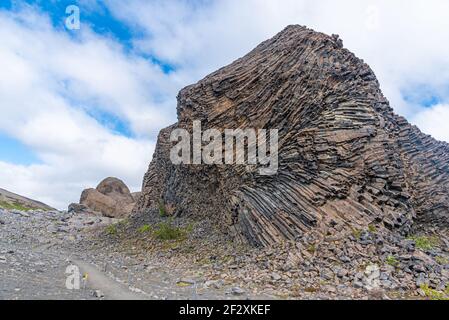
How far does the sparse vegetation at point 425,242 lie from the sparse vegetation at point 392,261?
4.41 meters

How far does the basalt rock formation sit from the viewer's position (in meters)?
21.6

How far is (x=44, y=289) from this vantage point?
47.8ft

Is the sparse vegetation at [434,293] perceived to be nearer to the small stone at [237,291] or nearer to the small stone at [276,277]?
the small stone at [276,277]

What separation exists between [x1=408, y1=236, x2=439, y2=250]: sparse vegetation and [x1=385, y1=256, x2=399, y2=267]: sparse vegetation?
4413 millimetres

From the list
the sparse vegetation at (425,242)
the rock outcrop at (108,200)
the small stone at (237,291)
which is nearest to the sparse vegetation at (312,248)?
the small stone at (237,291)

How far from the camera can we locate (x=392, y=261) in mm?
17125

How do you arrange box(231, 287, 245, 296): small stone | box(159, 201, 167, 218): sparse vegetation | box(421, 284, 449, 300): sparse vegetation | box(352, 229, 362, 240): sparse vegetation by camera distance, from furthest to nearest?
box(159, 201, 167, 218): sparse vegetation, box(352, 229, 362, 240): sparse vegetation, box(231, 287, 245, 296): small stone, box(421, 284, 449, 300): sparse vegetation

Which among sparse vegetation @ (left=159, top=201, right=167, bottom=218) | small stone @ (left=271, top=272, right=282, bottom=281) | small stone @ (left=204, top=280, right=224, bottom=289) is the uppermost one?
sparse vegetation @ (left=159, top=201, right=167, bottom=218)

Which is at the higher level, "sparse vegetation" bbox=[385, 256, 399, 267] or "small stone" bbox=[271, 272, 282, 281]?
"sparse vegetation" bbox=[385, 256, 399, 267]

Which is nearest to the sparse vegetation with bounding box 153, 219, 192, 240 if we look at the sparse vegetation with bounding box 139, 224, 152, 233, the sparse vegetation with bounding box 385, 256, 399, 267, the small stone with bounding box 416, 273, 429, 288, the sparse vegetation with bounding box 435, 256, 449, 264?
the sparse vegetation with bounding box 139, 224, 152, 233

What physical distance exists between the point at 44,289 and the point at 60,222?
122ft

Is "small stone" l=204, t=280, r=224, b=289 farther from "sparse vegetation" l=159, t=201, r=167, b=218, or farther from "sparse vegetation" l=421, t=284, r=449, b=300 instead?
"sparse vegetation" l=159, t=201, r=167, b=218

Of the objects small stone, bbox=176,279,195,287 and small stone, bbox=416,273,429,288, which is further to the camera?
small stone, bbox=176,279,195,287
